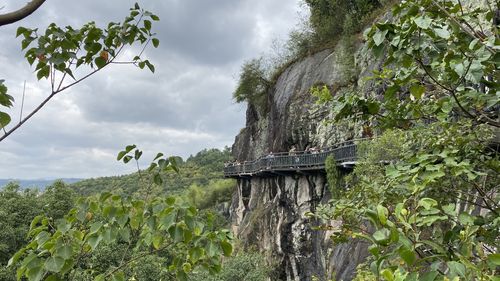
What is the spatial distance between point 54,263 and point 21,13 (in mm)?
1076

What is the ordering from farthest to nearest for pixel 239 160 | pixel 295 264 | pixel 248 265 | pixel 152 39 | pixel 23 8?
pixel 239 160 < pixel 295 264 < pixel 248 265 < pixel 152 39 < pixel 23 8

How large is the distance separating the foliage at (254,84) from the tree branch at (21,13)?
97.6ft

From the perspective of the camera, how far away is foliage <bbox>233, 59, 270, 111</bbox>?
31.4m

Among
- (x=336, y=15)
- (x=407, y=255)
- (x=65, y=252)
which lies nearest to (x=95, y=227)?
(x=65, y=252)

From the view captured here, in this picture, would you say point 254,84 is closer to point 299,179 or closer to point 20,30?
point 299,179

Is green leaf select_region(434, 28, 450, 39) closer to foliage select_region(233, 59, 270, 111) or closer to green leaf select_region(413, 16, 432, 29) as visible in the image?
green leaf select_region(413, 16, 432, 29)

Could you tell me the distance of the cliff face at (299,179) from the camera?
1853cm

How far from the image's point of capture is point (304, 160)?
65.2ft

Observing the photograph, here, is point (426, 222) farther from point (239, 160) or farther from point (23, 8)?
point (239, 160)

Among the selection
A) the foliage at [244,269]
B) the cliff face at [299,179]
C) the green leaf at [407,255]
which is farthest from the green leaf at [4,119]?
the foliage at [244,269]

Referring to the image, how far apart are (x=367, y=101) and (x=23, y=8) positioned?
211cm

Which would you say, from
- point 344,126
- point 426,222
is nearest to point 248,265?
point 344,126

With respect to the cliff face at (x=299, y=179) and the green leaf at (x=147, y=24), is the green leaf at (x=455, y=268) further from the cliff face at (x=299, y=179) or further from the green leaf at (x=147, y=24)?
the cliff face at (x=299, y=179)

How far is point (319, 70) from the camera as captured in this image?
77.9 feet
